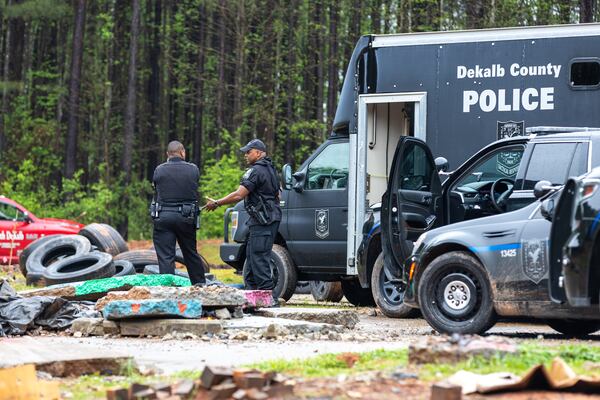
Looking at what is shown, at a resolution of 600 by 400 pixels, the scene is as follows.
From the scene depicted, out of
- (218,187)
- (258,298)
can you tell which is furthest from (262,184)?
(218,187)

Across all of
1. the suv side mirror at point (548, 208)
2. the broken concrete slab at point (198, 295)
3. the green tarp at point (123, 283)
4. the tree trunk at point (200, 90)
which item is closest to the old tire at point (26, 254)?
the green tarp at point (123, 283)

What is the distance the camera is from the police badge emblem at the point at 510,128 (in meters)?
14.9

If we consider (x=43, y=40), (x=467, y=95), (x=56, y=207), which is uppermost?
(x=43, y=40)

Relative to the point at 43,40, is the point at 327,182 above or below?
below

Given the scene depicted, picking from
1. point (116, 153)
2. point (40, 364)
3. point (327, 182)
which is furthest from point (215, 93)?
point (40, 364)

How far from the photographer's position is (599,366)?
7.68 m

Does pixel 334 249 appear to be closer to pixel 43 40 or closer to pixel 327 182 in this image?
pixel 327 182

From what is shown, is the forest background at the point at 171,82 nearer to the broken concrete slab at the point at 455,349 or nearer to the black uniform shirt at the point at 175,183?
the black uniform shirt at the point at 175,183

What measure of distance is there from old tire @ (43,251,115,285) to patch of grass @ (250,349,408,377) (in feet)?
33.5

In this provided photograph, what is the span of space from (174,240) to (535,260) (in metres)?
5.61

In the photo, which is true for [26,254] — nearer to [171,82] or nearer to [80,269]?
[80,269]

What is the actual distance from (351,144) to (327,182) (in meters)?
1.00

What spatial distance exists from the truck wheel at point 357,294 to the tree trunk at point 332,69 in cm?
2659

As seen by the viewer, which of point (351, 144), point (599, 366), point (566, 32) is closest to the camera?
point (599, 366)
